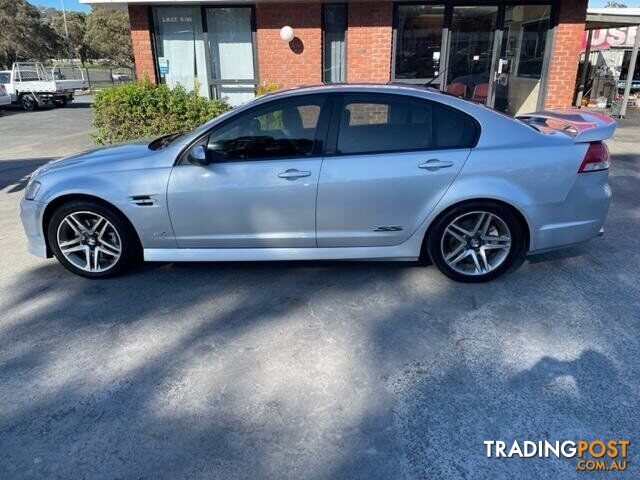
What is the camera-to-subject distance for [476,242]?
394 cm

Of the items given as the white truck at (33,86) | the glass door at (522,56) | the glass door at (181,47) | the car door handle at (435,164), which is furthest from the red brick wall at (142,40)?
the white truck at (33,86)

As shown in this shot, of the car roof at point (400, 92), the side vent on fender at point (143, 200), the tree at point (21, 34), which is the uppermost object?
the tree at point (21, 34)

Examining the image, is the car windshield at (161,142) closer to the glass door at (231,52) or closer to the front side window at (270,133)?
the front side window at (270,133)

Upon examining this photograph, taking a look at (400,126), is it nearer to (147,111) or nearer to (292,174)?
(292,174)

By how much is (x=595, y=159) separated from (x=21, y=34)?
4843cm

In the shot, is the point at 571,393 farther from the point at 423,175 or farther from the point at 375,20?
the point at 375,20

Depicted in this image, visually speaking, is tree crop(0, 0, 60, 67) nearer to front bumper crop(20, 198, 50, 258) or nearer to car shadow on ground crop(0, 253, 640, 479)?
front bumper crop(20, 198, 50, 258)

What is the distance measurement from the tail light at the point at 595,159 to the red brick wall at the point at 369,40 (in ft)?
23.1

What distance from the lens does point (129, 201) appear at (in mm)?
3871

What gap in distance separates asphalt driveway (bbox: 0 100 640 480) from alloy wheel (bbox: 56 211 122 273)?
0.18m

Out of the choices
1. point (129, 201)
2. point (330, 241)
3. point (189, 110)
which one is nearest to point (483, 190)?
point (330, 241)

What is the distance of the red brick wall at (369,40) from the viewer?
9.84 meters

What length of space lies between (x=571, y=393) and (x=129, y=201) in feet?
→ 10.8

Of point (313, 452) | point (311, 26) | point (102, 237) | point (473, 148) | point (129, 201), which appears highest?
point (311, 26)
